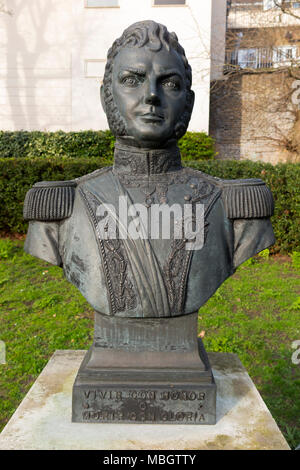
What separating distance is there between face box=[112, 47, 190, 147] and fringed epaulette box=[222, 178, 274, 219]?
0.41m

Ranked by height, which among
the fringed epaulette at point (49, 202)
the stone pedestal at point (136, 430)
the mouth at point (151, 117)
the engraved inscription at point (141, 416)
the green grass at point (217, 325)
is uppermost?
the mouth at point (151, 117)

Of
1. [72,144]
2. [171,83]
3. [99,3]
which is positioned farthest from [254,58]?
[171,83]

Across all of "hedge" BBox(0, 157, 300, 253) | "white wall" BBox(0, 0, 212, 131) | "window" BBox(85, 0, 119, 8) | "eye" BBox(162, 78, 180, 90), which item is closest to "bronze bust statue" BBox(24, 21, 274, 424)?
"eye" BBox(162, 78, 180, 90)

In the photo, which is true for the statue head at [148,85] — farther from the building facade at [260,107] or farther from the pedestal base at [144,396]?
the building facade at [260,107]

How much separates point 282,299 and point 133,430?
12.2 feet

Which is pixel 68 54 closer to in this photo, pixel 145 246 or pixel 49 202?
pixel 49 202

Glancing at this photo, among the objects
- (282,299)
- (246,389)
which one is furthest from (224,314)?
(246,389)

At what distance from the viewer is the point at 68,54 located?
40.8ft

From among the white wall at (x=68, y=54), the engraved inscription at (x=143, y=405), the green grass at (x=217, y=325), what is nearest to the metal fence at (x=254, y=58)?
the white wall at (x=68, y=54)

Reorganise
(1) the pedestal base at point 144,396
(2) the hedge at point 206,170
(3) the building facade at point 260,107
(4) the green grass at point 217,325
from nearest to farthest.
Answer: (1) the pedestal base at point 144,396 < (4) the green grass at point 217,325 < (2) the hedge at point 206,170 < (3) the building facade at point 260,107

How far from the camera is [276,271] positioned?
609 centimetres

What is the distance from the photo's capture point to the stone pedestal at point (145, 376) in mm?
1867

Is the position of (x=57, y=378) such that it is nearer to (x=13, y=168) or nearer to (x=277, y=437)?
(x=277, y=437)

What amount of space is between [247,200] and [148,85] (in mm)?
693
